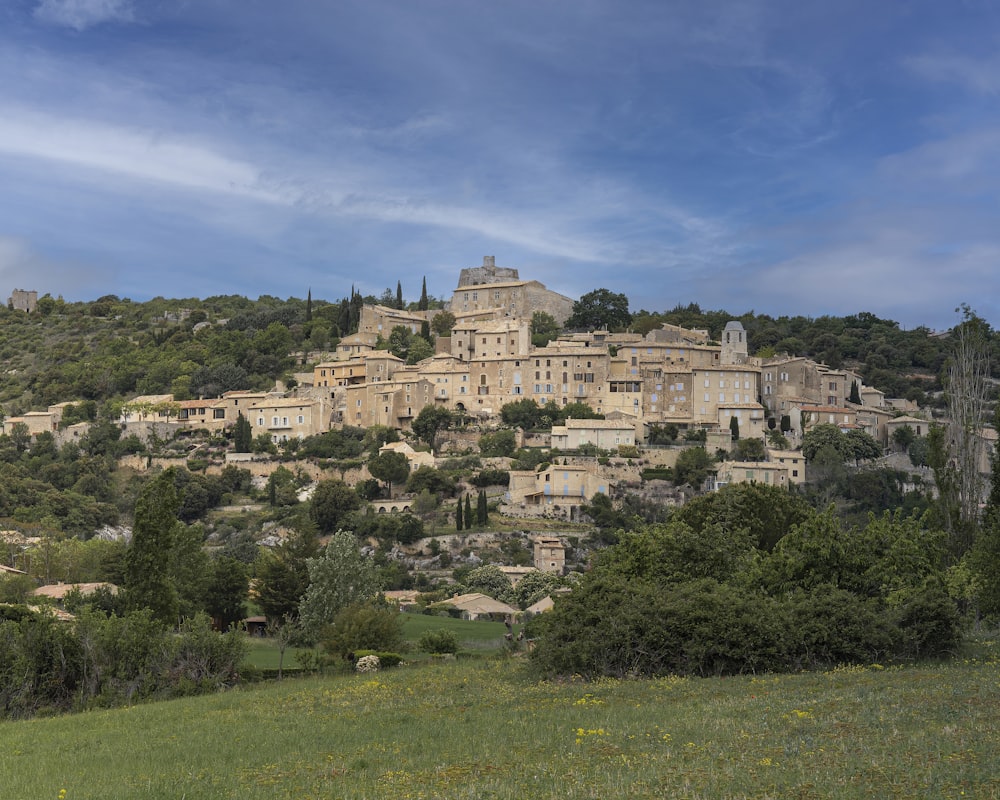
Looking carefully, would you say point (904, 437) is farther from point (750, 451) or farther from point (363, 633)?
point (363, 633)

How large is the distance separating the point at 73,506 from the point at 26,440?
68.7 ft

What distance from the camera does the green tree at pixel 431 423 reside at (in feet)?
258

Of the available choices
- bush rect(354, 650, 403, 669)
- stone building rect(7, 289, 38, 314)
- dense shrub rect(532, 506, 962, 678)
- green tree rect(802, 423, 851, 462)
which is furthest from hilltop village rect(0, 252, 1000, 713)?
stone building rect(7, 289, 38, 314)

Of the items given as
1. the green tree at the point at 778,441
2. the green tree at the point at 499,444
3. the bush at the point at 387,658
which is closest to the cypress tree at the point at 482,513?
the green tree at the point at 499,444

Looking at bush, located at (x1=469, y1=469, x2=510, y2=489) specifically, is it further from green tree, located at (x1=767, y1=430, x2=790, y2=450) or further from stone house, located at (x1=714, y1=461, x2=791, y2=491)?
green tree, located at (x1=767, y1=430, x2=790, y2=450)

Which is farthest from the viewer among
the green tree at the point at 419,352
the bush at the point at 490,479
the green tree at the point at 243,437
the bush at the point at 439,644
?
the green tree at the point at 419,352

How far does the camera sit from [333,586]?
3825 centimetres

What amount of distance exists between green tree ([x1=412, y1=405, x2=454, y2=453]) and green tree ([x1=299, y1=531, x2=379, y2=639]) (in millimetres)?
39273

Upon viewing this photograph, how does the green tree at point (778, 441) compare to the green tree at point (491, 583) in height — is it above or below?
above

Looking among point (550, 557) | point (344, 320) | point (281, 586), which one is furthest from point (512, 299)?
point (281, 586)

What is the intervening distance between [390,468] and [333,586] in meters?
33.5

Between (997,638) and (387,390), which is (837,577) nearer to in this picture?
(997,638)

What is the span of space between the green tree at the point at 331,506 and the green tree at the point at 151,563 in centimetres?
3499

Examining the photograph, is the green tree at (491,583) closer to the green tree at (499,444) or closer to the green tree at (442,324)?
A: the green tree at (499,444)
